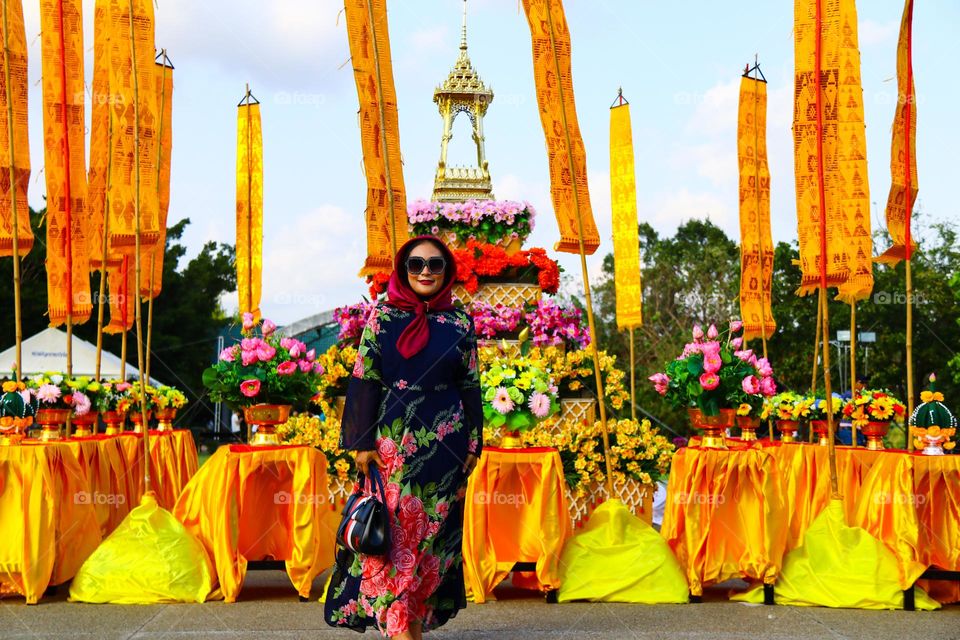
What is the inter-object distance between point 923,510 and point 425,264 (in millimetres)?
3195

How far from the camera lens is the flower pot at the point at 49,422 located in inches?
248

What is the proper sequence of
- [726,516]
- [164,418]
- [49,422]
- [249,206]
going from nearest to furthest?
[726,516] < [49,422] < [164,418] < [249,206]

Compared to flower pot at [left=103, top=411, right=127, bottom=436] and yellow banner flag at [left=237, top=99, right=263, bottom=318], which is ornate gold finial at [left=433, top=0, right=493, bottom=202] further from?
flower pot at [left=103, top=411, right=127, bottom=436]

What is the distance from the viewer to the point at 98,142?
25.8 ft

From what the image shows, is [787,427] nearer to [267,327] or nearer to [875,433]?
[875,433]

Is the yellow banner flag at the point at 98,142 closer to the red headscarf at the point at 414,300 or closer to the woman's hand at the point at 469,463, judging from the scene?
the red headscarf at the point at 414,300

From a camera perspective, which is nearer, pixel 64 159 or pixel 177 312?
pixel 64 159

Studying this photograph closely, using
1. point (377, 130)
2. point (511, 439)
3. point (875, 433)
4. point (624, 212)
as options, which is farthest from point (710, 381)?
point (624, 212)

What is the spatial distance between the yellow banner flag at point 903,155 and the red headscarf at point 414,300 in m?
3.18

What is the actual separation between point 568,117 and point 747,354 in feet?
5.92

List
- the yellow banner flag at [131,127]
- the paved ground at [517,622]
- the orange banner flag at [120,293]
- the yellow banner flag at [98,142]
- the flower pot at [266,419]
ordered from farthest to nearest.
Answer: the orange banner flag at [120,293]
the yellow banner flag at [98,142]
the yellow banner flag at [131,127]
the flower pot at [266,419]
the paved ground at [517,622]

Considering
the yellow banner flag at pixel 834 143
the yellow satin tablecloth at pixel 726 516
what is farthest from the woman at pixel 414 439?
the yellow banner flag at pixel 834 143

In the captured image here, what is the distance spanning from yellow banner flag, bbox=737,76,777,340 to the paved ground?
10.9ft

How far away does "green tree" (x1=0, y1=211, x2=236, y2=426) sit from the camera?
2278 cm
